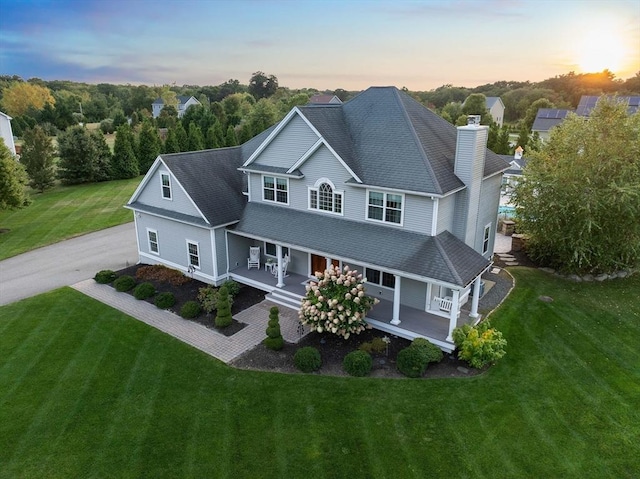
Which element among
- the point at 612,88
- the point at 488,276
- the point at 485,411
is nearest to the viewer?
the point at 485,411

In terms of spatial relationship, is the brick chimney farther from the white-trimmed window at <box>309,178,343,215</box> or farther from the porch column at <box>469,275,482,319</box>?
the white-trimmed window at <box>309,178,343,215</box>

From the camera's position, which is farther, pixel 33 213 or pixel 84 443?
pixel 33 213

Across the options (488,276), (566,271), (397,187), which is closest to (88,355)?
(397,187)

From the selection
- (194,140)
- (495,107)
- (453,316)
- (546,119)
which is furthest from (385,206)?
(495,107)

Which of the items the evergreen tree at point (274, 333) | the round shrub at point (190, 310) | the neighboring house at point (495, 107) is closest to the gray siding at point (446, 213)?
the evergreen tree at point (274, 333)

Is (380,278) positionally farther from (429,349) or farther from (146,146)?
(146,146)

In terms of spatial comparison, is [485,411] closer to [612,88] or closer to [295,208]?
[295,208]

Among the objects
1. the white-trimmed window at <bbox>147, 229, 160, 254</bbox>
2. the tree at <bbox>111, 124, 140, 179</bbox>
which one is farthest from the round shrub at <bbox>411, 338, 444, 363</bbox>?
the tree at <bbox>111, 124, 140, 179</bbox>
